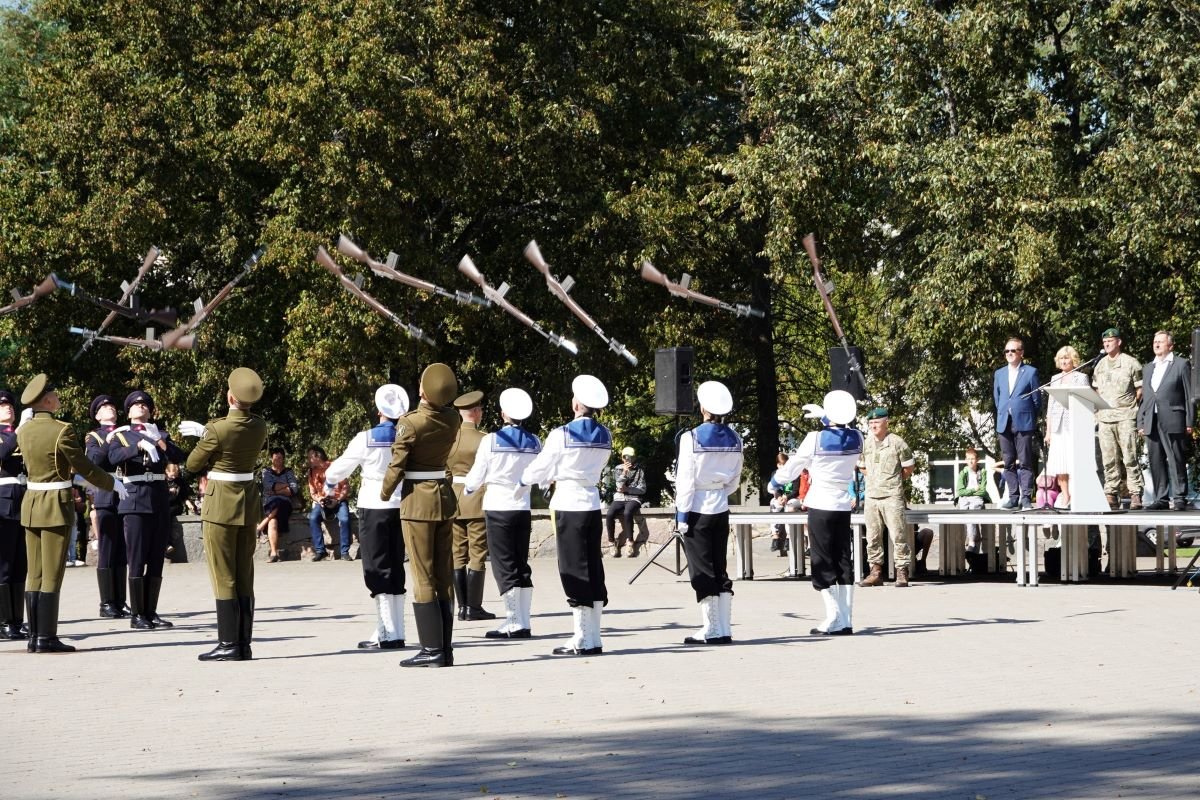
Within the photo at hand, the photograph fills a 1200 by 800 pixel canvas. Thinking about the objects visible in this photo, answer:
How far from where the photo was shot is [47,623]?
13.1 meters

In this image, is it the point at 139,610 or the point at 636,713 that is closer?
the point at 636,713

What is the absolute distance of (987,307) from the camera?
26.0 meters

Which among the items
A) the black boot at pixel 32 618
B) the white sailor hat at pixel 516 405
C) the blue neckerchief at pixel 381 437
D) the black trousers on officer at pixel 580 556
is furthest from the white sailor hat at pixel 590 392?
the black boot at pixel 32 618

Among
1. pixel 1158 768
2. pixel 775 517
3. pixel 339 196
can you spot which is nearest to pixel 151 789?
pixel 1158 768

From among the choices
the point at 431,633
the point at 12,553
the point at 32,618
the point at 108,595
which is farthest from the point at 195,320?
the point at 431,633

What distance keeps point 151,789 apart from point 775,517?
13.1 meters

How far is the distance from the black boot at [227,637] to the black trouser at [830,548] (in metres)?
4.48

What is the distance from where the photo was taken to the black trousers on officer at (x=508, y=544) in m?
13.6

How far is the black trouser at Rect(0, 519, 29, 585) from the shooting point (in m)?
13.7

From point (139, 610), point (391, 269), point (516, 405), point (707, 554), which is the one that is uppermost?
point (391, 269)

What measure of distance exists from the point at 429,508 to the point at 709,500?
238 centimetres

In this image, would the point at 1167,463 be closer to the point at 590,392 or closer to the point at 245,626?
the point at 590,392

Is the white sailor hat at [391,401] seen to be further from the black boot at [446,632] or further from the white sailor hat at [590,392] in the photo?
the black boot at [446,632]

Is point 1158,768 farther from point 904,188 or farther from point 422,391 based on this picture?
point 904,188
